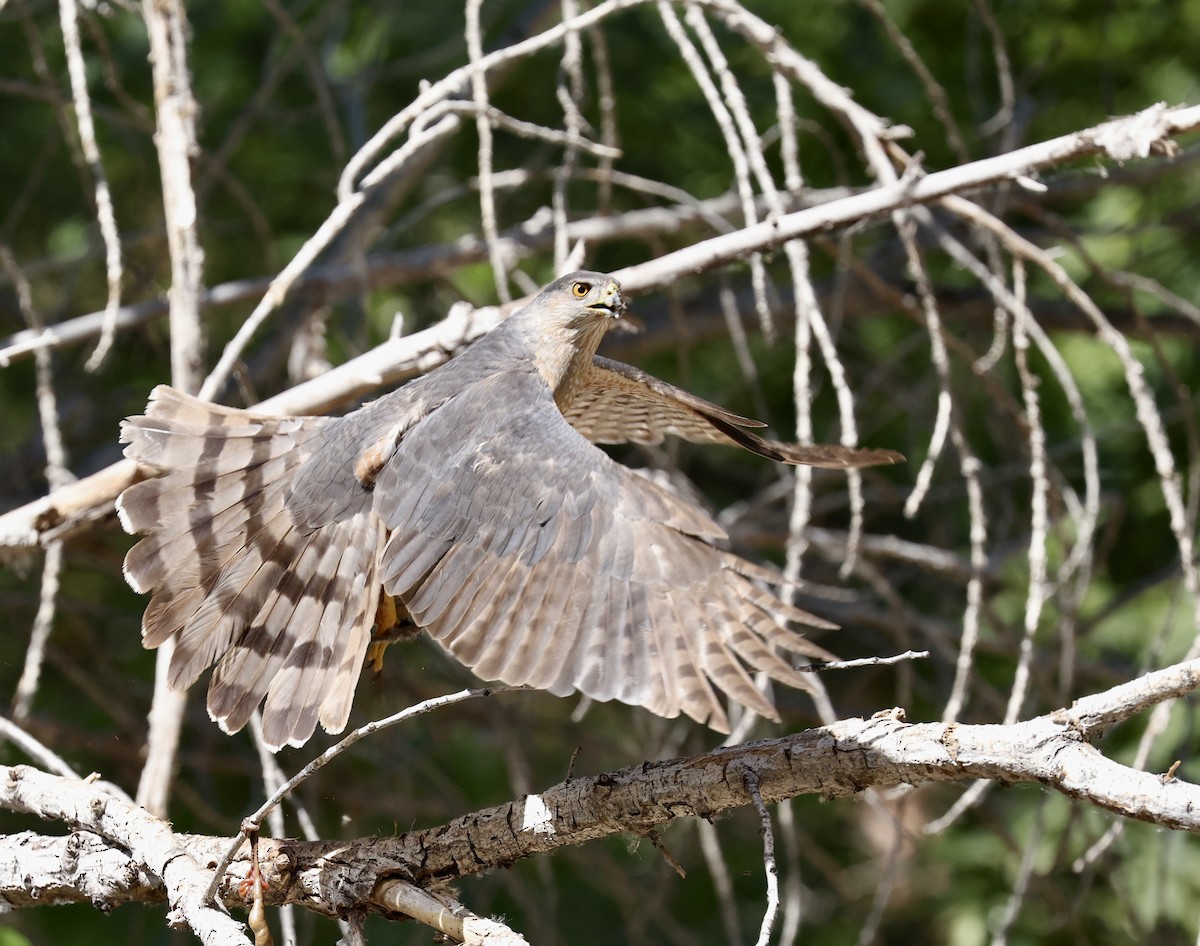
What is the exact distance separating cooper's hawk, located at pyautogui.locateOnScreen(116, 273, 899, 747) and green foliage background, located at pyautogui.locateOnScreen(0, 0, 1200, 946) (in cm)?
129

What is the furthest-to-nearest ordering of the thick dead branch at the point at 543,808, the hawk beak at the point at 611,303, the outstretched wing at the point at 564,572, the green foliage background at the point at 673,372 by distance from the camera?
the green foliage background at the point at 673,372 < the hawk beak at the point at 611,303 < the outstretched wing at the point at 564,572 < the thick dead branch at the point at 543,808

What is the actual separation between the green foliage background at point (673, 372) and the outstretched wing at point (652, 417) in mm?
795

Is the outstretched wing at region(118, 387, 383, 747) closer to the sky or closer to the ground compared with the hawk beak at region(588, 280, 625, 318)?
closer to the ground

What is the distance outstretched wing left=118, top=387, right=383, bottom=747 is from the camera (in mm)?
2650

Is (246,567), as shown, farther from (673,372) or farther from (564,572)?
(673,372)

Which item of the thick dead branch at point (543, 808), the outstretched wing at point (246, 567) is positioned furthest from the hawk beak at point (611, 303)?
the thick dead branch at point (543, 808)

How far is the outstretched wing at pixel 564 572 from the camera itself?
2273mm

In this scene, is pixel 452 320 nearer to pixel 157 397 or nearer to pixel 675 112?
pixel 157 397

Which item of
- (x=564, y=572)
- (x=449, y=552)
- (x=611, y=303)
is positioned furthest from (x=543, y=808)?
(x=611, y=303)

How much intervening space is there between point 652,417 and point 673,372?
5.70 feet

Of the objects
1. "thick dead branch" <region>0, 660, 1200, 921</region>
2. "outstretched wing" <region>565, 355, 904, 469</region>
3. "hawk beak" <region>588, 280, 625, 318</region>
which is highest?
"hawk beak" <region>588, 280, 625, 318</region>

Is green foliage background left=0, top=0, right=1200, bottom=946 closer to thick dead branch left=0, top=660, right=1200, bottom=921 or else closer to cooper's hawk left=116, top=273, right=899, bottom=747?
cooper's hawk left=116, top=273, right=899, bottom=747

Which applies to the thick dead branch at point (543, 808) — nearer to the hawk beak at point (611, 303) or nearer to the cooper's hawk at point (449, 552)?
the cooper's hawk at point (449, 552)

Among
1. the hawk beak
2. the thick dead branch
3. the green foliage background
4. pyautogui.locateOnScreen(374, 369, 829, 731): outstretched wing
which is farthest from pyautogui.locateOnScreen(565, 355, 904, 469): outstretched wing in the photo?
the thick dead branch
